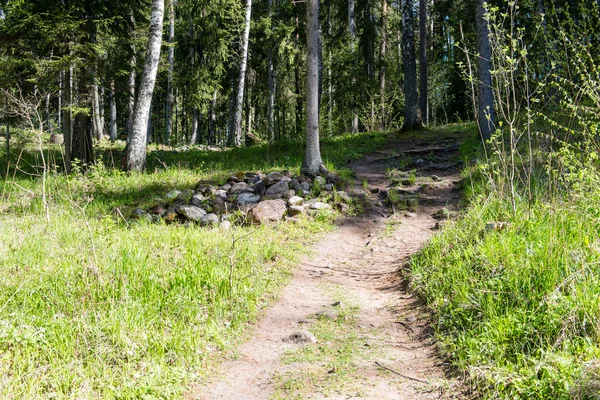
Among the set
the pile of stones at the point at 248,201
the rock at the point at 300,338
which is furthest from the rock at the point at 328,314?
the pile of stones at the point at 248,201

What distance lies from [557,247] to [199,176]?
313 inches

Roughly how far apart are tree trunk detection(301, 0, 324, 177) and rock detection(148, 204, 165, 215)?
10.2ft

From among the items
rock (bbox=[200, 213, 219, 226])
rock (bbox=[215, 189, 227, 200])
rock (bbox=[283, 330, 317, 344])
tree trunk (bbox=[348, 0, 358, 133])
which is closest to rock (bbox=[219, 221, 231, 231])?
rock (bbox=[200, 213, 219, 226])

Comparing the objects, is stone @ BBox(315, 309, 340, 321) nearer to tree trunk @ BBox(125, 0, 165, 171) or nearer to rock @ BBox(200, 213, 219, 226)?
rock @ BBox(200, 213, 219, 226)

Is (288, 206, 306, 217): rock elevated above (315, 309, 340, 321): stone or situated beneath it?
elevated above

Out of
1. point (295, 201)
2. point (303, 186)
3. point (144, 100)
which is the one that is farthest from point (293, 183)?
point (144, 100)

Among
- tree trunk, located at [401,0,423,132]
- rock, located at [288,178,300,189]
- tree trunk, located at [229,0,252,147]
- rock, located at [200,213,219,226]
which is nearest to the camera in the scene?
rock, located at [200,213,219,226]

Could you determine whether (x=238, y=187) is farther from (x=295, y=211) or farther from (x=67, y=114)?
(x=67, y=114)

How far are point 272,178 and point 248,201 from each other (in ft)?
3.46

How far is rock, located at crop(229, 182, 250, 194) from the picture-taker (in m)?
8.88

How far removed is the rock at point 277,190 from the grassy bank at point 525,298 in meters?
4.01

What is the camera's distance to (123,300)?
12.5ft

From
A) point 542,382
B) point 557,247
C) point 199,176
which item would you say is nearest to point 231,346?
point 542,382

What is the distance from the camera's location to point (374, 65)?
2338 centimetres
